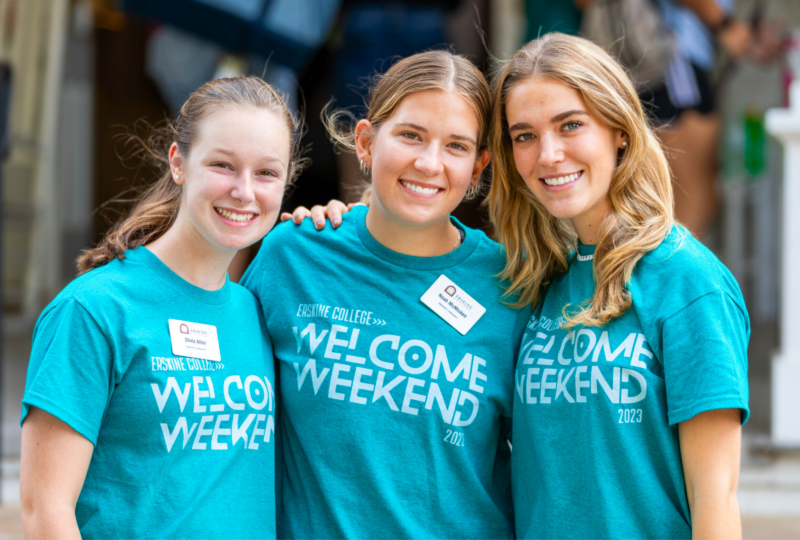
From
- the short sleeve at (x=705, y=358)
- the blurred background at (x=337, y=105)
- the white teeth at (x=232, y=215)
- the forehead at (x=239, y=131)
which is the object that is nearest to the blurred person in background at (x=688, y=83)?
the blurred background at (x=337, y=105)

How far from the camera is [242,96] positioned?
5.63ft

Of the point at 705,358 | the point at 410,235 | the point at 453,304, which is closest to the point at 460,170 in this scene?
the point at 410,235

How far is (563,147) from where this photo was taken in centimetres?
174

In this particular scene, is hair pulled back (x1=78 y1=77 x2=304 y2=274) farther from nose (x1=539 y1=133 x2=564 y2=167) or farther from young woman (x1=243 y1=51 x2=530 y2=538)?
nose (x1=539 y1=133 x2=564 y2=167)

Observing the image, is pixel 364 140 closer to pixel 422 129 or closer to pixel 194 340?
pixel 422 129

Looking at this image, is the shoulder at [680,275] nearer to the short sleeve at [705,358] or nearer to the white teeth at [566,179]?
the short sleeve at [705,358]

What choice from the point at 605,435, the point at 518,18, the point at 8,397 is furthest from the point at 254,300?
the point at 518,18

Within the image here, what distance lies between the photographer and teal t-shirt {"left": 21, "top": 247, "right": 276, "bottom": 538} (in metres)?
1.45

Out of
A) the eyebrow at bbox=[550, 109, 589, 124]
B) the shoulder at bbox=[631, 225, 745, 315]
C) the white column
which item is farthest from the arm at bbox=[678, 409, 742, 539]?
the white column

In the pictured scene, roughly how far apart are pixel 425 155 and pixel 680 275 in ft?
2.00

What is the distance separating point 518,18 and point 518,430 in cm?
404

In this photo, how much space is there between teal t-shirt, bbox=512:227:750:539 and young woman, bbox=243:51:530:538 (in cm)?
16

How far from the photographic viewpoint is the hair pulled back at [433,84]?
1819 mm

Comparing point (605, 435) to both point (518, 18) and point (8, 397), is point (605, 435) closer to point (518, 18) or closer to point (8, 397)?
point (8, 397)
